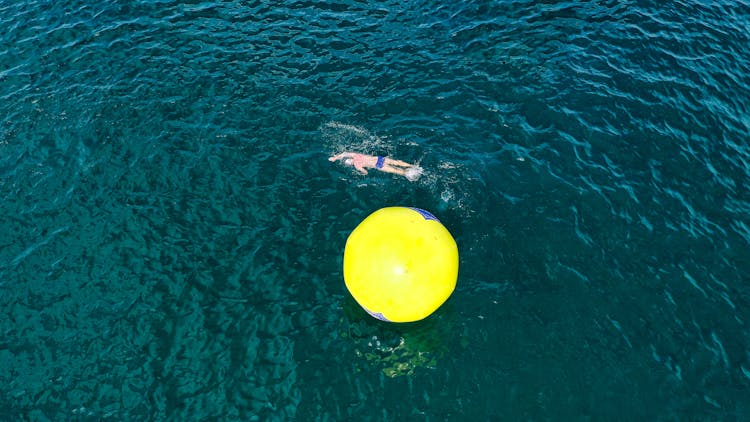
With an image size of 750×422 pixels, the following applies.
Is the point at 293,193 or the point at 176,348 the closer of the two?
the point at 176,348

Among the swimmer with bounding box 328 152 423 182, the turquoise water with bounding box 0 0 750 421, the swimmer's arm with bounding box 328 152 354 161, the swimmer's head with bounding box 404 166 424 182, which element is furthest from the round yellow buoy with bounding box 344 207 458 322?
the swimmer's arm with bounding box 328 152 354 161

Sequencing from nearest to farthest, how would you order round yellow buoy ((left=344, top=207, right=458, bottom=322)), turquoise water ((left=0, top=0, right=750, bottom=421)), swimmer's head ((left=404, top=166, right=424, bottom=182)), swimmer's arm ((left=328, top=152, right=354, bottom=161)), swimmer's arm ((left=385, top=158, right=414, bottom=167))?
round yellow buoy ((left=344, top=207, right=458, bottom=322)) → turquoise water ((left=0, top=0, right=750, bottom=421)) → swimmer's head ((left=404, top=166, right=424, bottom=182)) → swimmer's arm ((left=385, top=158, right=414, bottom=167)) → swimmer's arm ((left=328, top=152, right=354, bottom=161))

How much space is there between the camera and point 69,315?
18.2 metres

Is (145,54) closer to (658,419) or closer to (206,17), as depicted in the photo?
(206,17)

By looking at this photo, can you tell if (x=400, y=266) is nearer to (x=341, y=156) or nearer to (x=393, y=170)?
(x=393, y=170)

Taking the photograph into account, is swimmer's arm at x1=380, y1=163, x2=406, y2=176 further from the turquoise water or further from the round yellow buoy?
the round yellow buoy

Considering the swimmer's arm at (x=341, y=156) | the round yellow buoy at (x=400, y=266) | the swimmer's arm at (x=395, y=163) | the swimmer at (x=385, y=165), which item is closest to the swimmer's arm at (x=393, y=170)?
the swimmer at (x=385, y=165)

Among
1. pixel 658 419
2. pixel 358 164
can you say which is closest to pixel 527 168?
pixel 358 164

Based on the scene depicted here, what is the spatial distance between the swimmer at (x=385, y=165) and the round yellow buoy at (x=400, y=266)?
5.65 m

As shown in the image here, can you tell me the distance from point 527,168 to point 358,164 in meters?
6.52

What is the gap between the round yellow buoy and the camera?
15.5m

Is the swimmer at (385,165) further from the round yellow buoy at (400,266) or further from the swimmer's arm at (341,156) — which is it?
the round yellow buoy at (400,266)

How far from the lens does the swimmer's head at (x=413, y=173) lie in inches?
869

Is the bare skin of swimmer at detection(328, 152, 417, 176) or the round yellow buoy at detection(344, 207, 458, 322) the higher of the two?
the round yellow buoy at detection(344, 207, 458, 322)
